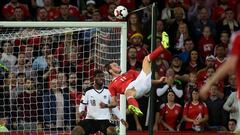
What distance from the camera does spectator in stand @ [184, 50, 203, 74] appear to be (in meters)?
15.0

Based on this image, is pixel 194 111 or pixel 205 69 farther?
pixel 205 69

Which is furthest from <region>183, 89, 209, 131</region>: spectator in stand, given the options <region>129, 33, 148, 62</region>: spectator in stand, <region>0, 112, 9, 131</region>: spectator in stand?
<region>0, 112, 9, 131</region>: spectator in stand

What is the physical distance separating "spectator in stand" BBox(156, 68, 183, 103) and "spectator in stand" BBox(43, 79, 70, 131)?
65.6 inches

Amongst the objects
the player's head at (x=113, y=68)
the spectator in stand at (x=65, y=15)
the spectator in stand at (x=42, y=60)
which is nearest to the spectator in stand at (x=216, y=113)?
the player's head at (x=113, y=68)

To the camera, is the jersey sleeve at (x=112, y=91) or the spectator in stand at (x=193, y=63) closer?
the jersey sleeve at (x=112, y=91)

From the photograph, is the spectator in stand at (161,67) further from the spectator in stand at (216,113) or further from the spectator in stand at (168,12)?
the spectator in stand at (168,12)

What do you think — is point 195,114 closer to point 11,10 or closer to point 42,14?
point 42,14

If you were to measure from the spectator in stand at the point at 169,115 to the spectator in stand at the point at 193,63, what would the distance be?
1147 mm

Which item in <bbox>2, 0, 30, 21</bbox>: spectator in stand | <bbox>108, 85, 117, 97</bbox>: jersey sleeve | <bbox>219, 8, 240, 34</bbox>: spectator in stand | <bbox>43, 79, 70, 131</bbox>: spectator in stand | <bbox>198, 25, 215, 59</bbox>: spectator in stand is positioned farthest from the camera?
<bbox>219, 8, 240, 34</bbox>: spectator in stand

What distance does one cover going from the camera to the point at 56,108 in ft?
44.2

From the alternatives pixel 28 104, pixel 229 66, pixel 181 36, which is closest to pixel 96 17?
pixel 181 36

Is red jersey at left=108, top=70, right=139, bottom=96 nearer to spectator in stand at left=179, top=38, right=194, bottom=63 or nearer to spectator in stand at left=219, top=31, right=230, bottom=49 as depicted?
spectator in stand at left=179, top=38, right=194, bottom=63

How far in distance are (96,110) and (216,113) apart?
2.18 metres

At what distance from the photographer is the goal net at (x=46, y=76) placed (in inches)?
531
